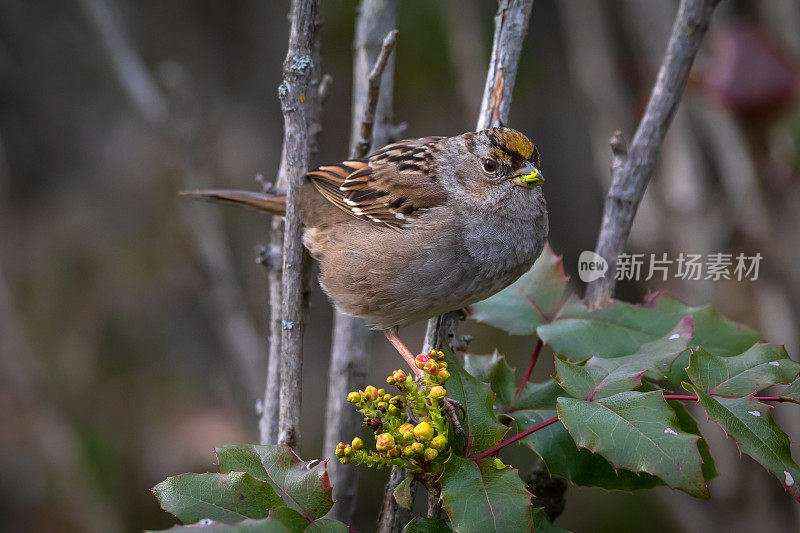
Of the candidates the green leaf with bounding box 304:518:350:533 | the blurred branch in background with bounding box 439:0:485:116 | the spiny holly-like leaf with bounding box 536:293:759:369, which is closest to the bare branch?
the spiny holly-like leaf with bounding box 536:293:759:369

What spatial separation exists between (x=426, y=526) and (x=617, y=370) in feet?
1.64

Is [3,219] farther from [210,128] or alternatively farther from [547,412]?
[547,412]

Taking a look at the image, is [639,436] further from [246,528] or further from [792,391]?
[246,528]

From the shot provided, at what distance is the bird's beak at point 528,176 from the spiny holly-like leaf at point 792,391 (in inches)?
46.9

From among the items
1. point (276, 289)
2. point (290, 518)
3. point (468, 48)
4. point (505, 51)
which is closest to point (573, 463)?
point (290, 518)

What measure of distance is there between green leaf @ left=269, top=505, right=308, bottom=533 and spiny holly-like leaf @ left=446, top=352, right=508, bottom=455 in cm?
35

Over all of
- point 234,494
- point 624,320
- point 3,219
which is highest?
point 624,320

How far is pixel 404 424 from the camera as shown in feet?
4.42

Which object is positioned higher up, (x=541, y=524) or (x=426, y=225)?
(x=426, y=225)

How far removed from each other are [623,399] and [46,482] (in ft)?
14.5

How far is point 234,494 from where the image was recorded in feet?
4.14

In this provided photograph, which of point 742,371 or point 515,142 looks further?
point 515,142

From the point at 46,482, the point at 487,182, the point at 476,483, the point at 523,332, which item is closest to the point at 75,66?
the point at 46,482

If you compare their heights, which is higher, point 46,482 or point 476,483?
point 476,483
